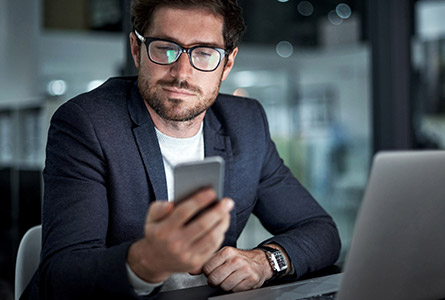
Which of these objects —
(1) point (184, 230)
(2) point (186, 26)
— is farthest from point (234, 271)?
(2) point (186, 26)

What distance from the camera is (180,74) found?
55.2 inches

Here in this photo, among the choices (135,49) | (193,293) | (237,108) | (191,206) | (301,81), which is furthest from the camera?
(301,81)

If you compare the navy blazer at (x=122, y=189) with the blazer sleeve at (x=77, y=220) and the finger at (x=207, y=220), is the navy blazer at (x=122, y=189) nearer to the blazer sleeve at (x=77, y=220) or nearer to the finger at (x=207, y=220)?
the blazer sleeve at (x=77, y=220)

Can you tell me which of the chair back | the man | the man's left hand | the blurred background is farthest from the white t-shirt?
the blurred background

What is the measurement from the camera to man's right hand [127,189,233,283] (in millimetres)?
803

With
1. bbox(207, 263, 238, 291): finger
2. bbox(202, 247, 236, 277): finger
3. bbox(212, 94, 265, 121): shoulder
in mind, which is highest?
bbox(212, 94, 265, 121): shoulder

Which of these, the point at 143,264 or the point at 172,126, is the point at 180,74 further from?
the point at 143,264

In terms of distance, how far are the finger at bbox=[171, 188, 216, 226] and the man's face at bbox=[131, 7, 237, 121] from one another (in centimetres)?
66

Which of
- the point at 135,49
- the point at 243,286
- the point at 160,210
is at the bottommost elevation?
the point at 243,286

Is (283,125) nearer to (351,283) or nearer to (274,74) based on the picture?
(274,74)

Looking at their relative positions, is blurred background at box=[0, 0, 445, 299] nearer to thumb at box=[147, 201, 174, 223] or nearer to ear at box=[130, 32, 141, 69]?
ear at box=[130, 32, 141, 69]

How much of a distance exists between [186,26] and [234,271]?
67cm

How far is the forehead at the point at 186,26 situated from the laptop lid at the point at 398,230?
759mm

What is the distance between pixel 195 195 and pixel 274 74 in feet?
14.0
